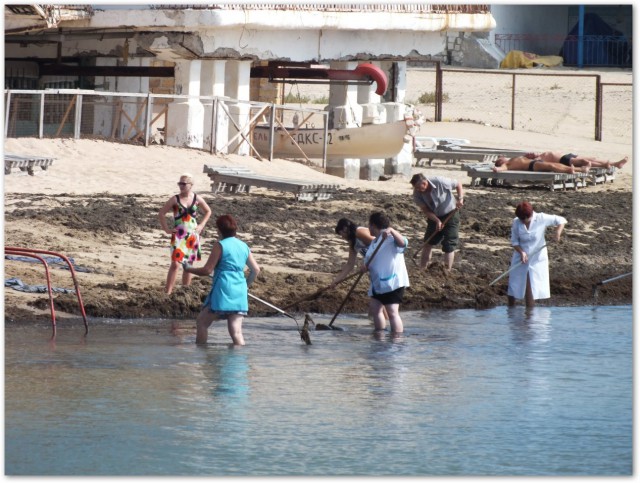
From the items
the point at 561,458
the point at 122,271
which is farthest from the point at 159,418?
the point at 122,271

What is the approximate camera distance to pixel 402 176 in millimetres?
30719

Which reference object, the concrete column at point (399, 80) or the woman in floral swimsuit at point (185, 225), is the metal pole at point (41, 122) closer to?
the woman in floral swimsuit at point (185, 225)

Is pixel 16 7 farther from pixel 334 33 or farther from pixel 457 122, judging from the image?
pixel 457 122

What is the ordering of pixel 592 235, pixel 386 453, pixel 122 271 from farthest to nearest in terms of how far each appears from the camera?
pixel 592 235
pixel 122 271
pixel 386 453

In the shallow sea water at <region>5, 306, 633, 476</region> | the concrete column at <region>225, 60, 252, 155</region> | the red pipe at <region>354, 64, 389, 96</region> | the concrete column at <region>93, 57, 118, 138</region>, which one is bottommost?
the shallow sea water at <region>5, 306, 633, 476</region>

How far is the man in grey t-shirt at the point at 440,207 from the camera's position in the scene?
16156mm

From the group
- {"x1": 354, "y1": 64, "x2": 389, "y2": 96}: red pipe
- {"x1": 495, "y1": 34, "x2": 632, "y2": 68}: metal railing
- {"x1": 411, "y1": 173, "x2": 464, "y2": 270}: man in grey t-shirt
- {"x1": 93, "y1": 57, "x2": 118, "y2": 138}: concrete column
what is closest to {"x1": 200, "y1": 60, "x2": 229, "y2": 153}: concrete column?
{"x1": 93, "y1": 57, "x2": 118, "y2": 138}: concrete column

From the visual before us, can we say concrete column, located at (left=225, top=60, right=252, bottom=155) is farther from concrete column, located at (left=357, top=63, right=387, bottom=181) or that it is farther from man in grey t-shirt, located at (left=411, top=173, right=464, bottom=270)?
man in grey t-shirt, located at (left=411, top=173, right=464, bottom=270)

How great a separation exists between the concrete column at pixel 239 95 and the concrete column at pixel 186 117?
2.76 ft

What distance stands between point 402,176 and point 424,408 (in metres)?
20.6

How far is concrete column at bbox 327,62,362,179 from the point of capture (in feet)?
96.9

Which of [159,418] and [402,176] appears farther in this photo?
[402,176]

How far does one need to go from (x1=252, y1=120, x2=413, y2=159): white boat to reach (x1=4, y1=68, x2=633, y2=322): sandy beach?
81.9 inches

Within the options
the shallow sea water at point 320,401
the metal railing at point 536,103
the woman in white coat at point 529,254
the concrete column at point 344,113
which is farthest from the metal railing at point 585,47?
the shallow sea water at point 320,401
